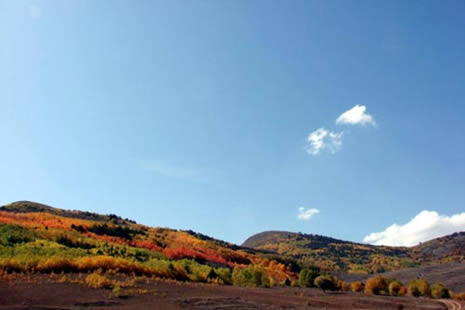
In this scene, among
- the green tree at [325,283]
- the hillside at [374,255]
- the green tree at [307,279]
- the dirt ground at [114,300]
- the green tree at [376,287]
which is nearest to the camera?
the dirt ground at [114,300]

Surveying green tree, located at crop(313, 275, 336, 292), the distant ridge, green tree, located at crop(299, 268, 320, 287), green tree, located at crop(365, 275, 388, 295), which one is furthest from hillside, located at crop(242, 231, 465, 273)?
green tree, located at crop(313, 275, 336, 292)

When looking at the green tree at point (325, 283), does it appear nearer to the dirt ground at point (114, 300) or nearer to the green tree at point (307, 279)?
the green tree at point (307, 279)

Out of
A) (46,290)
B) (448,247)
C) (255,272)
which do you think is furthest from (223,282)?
(448,247)

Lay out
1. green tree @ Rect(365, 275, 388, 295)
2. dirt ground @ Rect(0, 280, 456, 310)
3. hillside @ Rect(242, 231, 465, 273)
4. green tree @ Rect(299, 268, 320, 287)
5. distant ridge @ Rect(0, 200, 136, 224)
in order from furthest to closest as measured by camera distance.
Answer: hillside @ Rect(242, 231, 465, 273)
distant ridge @ Rect(0, 200, 136, 224)
green tree @ Rect(299, 268, 320, 287)
green tree @ Rect(365, 275, 388, 295)
dirt ground @ Rect(0, 280, 456, 310)

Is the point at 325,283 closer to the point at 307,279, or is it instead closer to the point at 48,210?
the point at 307,279

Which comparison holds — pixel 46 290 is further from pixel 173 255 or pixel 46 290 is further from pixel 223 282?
pixel 173 255

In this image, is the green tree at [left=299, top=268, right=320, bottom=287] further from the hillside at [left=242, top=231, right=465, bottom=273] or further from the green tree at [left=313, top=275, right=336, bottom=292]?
the hillside at [left=242, top=231, right=465, bottom=273]

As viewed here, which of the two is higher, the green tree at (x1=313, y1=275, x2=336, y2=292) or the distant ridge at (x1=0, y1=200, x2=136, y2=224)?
the distant ridge at (x1=0, y1=200, x2=136, y2=224)

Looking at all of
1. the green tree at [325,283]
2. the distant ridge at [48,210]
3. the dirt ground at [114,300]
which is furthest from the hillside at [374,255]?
the dirt ground at [114,300]

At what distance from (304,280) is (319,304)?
27333 mm

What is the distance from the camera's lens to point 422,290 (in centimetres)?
5538

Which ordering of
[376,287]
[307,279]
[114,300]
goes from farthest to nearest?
[307,279] < [376,287] < [114,300]

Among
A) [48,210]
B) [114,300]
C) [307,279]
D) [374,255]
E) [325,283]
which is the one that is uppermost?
[48,210]

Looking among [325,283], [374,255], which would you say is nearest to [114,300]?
[325,283]
